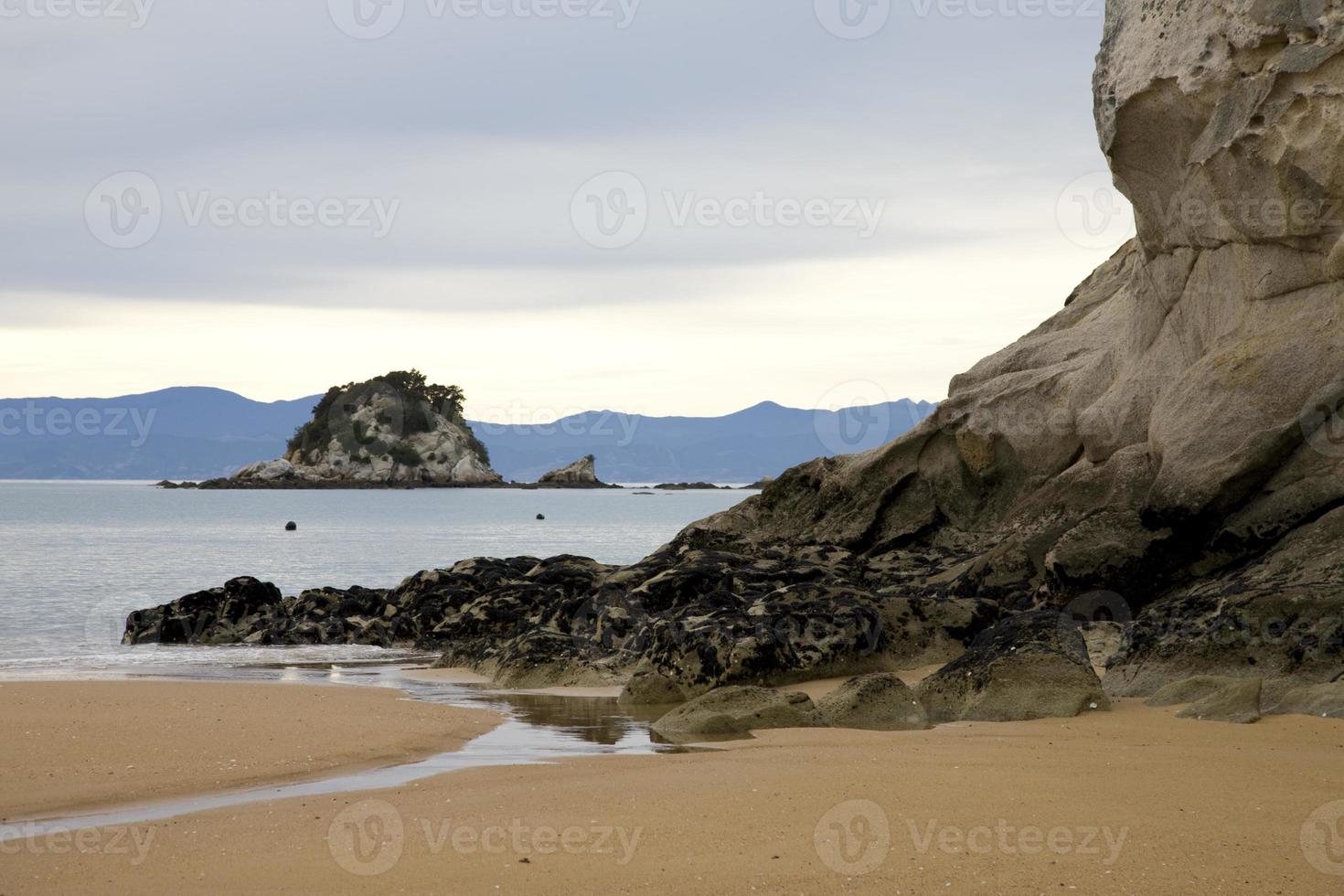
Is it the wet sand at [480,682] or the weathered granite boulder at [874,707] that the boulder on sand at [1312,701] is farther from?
the wet sand at [480,682]

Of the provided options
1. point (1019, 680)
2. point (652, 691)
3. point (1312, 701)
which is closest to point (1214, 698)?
point (1312, 701)

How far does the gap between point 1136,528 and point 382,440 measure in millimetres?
131011

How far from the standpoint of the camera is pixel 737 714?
1081cm

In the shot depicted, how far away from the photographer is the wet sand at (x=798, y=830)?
5.89 metres

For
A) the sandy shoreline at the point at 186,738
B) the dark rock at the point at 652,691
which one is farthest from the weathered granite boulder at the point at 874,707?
the sandy shoreline at the point at 186,738

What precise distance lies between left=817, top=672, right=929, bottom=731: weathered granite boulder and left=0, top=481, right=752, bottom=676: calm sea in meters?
10.1

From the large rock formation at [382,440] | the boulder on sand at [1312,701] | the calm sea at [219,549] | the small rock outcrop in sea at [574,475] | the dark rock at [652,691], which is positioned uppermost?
the large rock formation at [382,440]

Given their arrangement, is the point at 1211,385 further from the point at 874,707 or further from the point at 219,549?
the point at 219,549

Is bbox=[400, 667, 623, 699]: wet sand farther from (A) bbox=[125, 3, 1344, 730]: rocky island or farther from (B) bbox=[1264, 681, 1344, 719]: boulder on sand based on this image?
(B) bbox=[1264, 681, 1344, 719]: boulder on sand

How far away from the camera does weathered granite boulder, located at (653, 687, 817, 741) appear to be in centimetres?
1070

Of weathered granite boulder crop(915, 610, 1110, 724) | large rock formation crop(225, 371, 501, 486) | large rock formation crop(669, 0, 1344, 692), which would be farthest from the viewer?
large rock formation crop(225, 371, 501, 486)

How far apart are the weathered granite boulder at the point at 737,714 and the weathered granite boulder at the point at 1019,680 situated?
104 centimetres

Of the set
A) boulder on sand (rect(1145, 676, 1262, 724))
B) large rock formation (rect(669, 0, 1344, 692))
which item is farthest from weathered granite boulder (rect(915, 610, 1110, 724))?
large rock formation (rect(669, 0, 1344, 692))

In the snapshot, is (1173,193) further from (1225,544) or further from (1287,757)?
(1287,757)
